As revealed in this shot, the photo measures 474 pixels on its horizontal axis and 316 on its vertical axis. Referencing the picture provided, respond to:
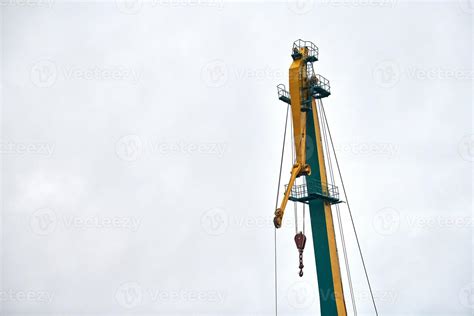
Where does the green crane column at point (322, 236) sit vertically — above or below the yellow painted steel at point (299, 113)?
below

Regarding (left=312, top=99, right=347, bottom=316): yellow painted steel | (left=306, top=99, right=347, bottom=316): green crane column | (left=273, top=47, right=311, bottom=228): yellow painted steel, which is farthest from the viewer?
(left=273, top=47, right=311, bottom=228): yellow painted steel

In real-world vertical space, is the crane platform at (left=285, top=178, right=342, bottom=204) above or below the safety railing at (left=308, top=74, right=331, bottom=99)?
below

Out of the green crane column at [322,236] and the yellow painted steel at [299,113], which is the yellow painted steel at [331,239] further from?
the yellow painted steel at [299,113]

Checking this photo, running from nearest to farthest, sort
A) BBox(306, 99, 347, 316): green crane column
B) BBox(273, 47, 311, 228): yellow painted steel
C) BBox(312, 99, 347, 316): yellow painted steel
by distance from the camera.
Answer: BBox(312, 99, 347, 316): yellow painted steel < BBox(306, 99, 347, 316): green crane column < BBox(273, 47, 311, 228): yellow painted steel

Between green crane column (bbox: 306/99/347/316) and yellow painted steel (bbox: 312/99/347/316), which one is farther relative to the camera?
green crane column (bbox: 306/99/347/316)

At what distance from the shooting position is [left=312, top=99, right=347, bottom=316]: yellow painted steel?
130 feet

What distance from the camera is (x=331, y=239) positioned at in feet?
134

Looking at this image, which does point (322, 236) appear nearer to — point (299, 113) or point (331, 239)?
point (331, 239)

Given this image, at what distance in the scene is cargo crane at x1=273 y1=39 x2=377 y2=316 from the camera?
39812 millimetres

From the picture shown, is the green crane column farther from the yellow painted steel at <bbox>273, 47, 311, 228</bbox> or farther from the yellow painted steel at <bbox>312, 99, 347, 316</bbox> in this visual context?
the yellow painted steel at <bbox>273, 47, 311, 228</bbox>

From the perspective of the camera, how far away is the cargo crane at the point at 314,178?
39812mm

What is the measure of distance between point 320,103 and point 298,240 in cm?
1018

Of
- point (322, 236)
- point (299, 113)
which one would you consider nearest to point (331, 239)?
point (322, 236)

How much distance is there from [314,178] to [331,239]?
13.3 feet
